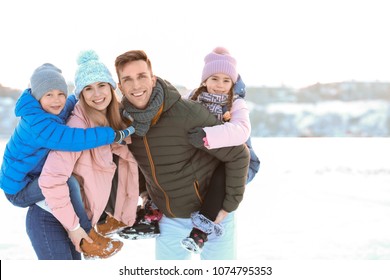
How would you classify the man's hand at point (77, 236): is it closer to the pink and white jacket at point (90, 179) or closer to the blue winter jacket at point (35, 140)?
the pink and white jacket at point (90, 179)

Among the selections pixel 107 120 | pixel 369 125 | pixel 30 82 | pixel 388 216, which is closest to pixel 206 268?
pixel 107 120

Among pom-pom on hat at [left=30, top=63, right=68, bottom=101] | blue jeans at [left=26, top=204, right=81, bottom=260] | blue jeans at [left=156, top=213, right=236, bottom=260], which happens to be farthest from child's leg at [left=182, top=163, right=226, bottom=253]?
pom-pom on hat at [left=30, top=63, right=68, bottom=101]

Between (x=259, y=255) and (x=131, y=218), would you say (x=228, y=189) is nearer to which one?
→ (x=131, y=218)

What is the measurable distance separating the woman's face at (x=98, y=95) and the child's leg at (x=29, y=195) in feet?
1.56

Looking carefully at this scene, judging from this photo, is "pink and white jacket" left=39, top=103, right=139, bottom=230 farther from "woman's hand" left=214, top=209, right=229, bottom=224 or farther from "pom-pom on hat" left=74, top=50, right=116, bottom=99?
"woman's hand" left=214, top=209, right=229, bottom=224

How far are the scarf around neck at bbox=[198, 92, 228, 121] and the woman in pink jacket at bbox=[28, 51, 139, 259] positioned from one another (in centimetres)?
49

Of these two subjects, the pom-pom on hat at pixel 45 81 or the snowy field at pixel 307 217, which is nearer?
the pom-pom on hat at pixel 45 81

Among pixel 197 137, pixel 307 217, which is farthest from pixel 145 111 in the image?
pixel 307 217

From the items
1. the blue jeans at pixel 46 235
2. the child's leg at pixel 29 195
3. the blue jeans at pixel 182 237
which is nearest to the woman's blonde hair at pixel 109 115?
the child's leg at pixel 29 195

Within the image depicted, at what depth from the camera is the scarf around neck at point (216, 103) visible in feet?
8.31

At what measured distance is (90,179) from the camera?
227cm

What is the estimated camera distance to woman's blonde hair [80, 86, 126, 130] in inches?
89.0

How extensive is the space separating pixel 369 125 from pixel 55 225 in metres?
16.8

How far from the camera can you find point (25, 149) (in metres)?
2.19
